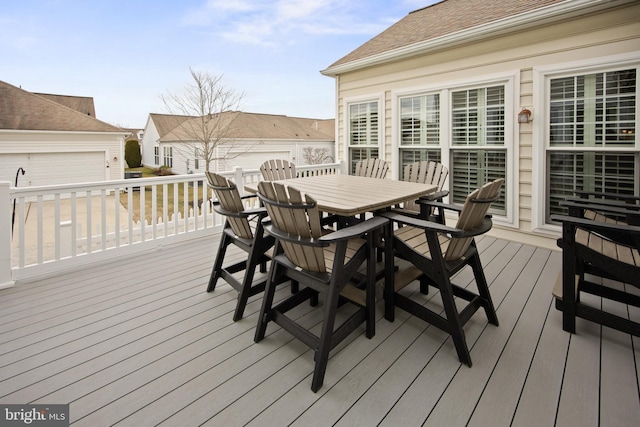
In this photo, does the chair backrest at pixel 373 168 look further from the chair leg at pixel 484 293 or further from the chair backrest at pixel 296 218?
the chair backrest at pixel 296 218

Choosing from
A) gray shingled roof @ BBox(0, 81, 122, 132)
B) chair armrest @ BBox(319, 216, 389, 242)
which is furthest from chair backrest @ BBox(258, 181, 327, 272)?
gray shingled roof @ BBox(0, 81, 122, 132)

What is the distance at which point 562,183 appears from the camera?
3969 mm

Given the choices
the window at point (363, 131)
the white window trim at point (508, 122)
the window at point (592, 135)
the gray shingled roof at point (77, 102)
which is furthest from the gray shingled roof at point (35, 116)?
the window at point (592, 135)

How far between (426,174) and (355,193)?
4.43 feet

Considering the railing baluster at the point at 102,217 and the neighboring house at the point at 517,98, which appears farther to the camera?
the neighboring house at the point at 517,98

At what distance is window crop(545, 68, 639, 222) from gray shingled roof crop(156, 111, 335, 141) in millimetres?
14903

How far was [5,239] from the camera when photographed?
3000 mm

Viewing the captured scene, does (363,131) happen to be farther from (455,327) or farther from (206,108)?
(206,108)

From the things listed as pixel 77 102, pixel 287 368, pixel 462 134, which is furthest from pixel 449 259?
pixel 77 102

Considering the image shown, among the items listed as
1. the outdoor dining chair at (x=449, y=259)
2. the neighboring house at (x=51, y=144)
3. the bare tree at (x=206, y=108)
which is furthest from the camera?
the bare tree at (x=206, y=108)

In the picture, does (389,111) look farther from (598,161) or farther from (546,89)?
(598,161)

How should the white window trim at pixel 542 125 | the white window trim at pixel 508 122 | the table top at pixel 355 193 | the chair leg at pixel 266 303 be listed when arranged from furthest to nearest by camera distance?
the white window trim at pixel 508 122
the white window trim at pixel 542 125
the table top at pixel 355 193
the chair leg at pixel 266 303

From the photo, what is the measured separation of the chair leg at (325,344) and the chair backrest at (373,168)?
280cm

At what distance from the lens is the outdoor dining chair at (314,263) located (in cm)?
186
